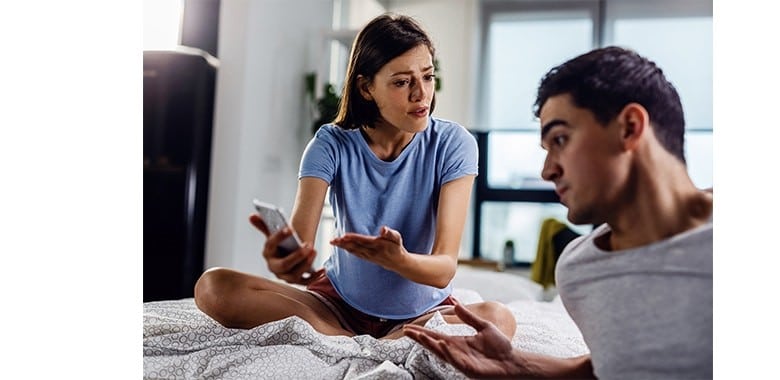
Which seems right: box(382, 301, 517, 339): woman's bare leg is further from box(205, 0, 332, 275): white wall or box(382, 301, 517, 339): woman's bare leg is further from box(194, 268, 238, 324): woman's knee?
box(205, 0, 332, 275): white wall

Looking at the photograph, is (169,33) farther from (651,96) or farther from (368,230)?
(651,96)

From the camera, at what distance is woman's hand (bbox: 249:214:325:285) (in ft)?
2.94

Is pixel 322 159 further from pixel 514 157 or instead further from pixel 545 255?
pixel 545 255

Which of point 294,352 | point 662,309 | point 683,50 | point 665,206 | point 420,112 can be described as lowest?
point 294,352

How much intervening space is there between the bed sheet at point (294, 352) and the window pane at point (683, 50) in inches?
14.0

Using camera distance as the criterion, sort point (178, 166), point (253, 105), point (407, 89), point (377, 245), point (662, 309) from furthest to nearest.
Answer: point (178, 166) < point (253, 105) < point (407, 89) < point (377, 245) < point (662, 309)

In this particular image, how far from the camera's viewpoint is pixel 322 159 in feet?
3.50

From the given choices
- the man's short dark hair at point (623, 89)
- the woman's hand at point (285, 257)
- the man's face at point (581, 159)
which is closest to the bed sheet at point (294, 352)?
the woman's hand at point (285, 257)

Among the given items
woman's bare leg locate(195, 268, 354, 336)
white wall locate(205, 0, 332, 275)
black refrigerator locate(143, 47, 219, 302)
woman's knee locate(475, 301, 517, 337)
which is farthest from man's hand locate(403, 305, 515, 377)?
black refrigerator locate(143, 47, 219, 302)

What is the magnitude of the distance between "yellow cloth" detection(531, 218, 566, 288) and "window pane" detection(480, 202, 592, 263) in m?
0.01

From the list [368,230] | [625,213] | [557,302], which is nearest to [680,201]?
[625,213]

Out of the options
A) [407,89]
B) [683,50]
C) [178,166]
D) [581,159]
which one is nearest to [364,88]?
[407,89]
